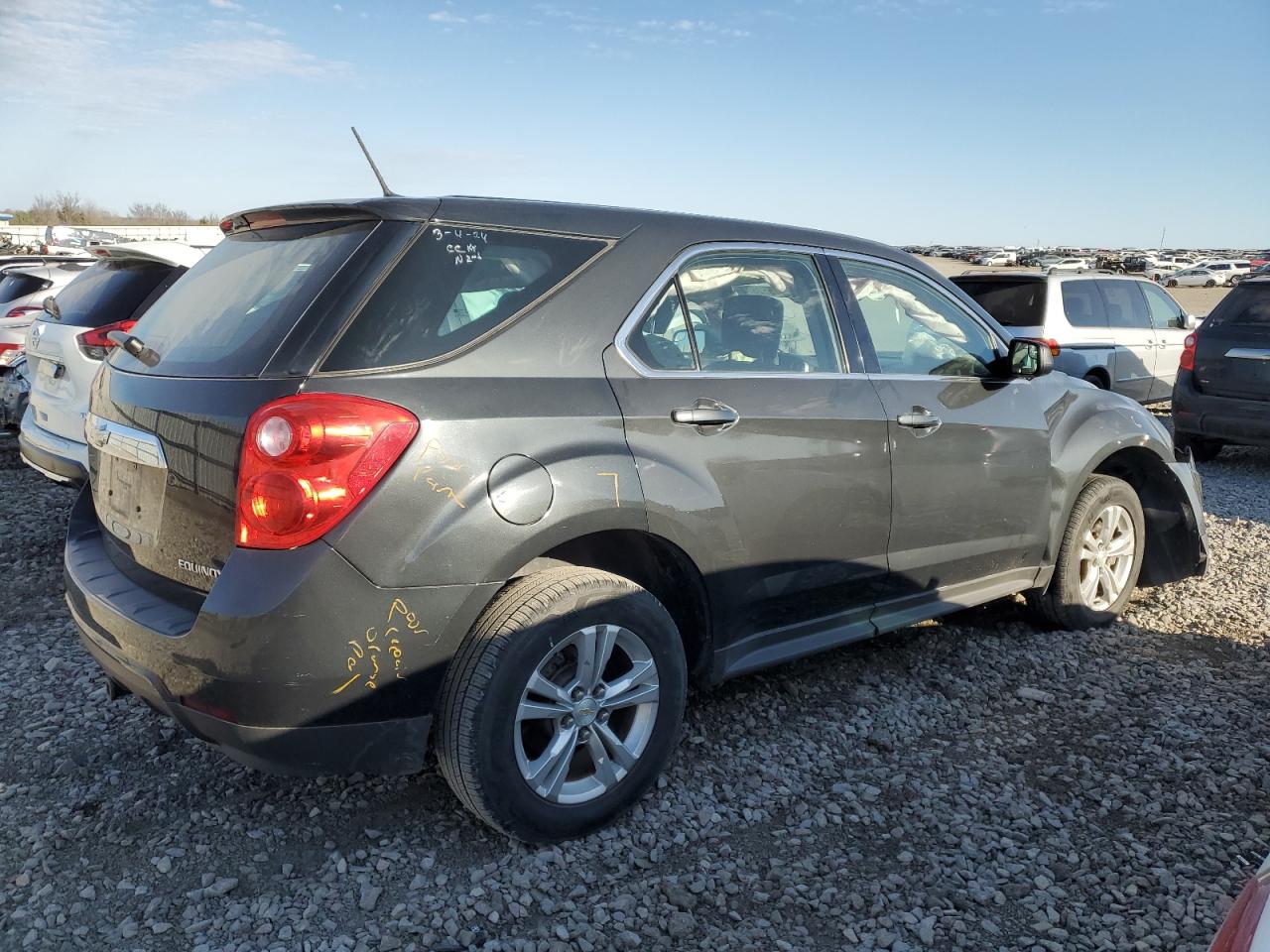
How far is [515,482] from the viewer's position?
107 inches

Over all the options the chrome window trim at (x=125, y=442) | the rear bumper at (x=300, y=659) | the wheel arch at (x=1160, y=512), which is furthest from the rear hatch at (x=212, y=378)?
the wheel arch at (x=1160, y=512)

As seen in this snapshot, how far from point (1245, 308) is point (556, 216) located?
315 inches

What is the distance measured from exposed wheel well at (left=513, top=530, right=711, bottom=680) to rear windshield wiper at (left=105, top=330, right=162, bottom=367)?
131cm

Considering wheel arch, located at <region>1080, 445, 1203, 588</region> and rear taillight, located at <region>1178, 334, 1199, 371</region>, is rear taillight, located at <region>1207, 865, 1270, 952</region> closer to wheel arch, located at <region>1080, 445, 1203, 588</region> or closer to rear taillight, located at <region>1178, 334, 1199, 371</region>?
wheel arch, located at <region>1080, 445, 1203, 588</region>

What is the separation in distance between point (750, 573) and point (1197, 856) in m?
1.52

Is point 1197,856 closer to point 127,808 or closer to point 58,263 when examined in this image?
point 127,808

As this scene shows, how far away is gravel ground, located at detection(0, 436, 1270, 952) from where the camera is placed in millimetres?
2674

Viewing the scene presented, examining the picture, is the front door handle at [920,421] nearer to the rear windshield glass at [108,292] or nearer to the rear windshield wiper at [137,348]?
the rear windshield wiper at [137,348]

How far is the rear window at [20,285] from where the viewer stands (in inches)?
353

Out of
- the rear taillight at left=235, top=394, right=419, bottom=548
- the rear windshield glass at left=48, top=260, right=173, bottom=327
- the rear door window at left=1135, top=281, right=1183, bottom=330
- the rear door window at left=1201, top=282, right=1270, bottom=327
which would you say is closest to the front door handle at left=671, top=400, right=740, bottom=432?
the rear taillight at left=235, top=394, right=419, bottom=548

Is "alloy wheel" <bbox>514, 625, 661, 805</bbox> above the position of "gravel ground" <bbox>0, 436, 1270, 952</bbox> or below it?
above

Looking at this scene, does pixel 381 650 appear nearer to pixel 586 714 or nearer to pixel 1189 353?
pixel 586 714

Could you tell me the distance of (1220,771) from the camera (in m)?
3.52

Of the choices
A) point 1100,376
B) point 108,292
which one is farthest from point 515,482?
point 1100,376
